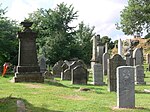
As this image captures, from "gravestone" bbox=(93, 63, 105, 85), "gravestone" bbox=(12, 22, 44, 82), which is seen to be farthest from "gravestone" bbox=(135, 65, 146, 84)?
"gravestone" bbox=(12, 22, 44, 82)

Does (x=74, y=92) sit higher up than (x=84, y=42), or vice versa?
(x=84, y=42)

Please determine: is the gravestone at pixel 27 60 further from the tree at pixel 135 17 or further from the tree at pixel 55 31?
the tree at pixel 135 17

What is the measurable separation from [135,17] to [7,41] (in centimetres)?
2609

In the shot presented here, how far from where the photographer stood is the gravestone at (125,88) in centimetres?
1215

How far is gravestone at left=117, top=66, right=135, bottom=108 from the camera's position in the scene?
1215 centimetres

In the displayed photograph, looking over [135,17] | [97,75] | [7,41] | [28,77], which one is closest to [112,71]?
[97,75]

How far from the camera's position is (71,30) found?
5166 cm

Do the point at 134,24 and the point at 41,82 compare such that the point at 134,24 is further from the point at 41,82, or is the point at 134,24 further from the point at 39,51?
the point at 41,82

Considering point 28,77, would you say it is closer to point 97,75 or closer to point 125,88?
point 97,75

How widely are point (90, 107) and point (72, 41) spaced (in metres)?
38.4

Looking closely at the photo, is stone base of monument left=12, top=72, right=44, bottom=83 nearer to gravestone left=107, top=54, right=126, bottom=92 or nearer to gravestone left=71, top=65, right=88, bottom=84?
gravestone left=71, top=65, right=88, bottom=84

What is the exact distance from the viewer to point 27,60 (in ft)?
70.2

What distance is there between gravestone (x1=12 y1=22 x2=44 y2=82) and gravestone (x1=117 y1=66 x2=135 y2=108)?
31.0 ft

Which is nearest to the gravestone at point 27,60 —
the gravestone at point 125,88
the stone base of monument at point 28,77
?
the stone base of monument at point 28,77
